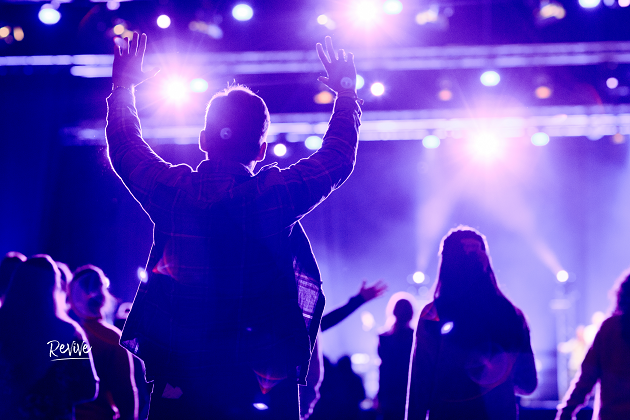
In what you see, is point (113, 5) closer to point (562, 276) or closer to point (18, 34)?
point (18, 34)

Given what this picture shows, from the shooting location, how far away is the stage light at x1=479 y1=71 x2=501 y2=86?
5449 millimetres

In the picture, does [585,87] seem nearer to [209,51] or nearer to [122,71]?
[209,51]

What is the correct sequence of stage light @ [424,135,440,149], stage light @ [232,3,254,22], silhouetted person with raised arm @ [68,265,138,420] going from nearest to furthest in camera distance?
silhouetted person with raised arm @ [68,265,138,420], stage light @ [232,3,254,22], stage light @ [424,135,440,149]

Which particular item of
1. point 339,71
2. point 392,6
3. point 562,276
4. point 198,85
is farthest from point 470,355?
point 562,276

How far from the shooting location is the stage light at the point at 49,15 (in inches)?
193

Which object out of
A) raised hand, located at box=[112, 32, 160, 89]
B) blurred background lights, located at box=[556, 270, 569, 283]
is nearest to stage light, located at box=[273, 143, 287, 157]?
blurred background lights, located at box=[556, 270, 569, 283]

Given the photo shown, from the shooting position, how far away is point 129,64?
1274 millimetres

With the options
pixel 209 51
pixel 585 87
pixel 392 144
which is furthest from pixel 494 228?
pixel 209 51

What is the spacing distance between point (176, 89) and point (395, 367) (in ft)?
12.9

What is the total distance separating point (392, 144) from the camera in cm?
988

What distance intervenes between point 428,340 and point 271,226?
5.55 feet

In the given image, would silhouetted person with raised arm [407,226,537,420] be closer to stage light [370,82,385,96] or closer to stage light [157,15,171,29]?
stage light [370,82,385,96]

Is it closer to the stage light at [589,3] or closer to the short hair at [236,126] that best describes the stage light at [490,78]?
the stage light at [589,3]

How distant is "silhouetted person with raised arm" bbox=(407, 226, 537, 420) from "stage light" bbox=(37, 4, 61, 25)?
4.68 metres
